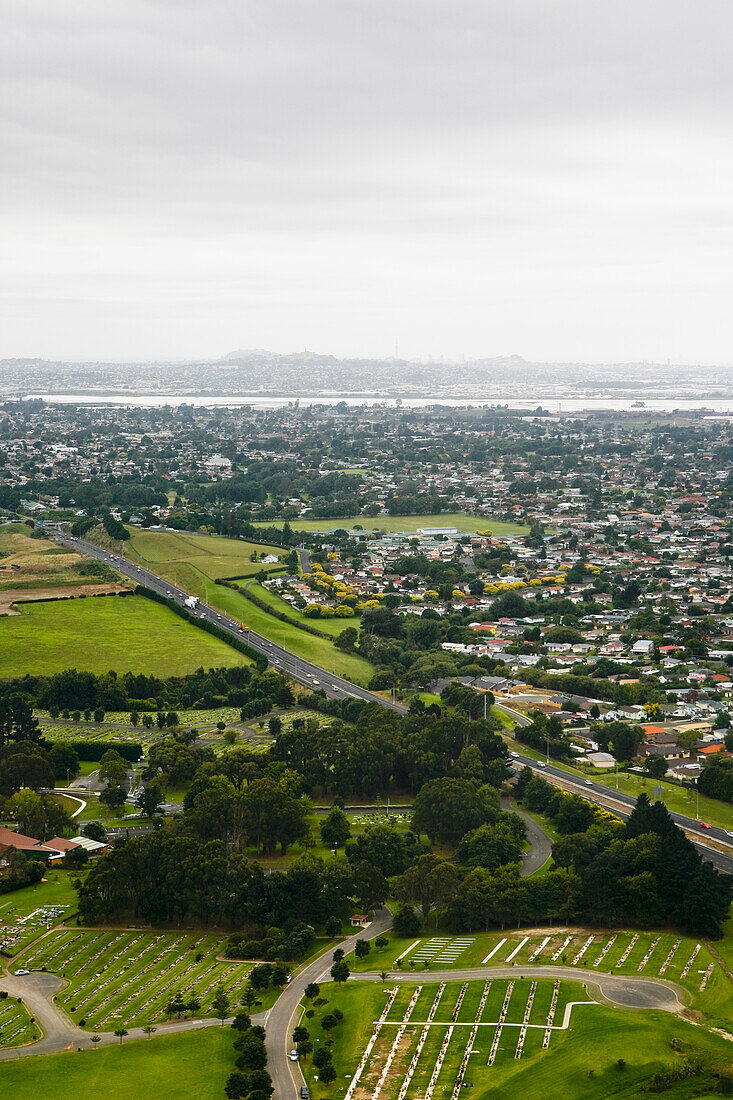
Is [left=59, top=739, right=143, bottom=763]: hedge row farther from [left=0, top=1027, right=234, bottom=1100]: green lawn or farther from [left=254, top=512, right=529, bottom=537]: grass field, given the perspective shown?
[left=254, top=512, right=529, bottom=537]: grass field

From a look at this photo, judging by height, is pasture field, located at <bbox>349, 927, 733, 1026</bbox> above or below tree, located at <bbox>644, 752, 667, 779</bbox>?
below

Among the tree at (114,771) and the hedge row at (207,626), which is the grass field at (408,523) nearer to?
the hedge row at (207,626)

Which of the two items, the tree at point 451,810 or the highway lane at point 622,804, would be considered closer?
the highway lane at point 622,804

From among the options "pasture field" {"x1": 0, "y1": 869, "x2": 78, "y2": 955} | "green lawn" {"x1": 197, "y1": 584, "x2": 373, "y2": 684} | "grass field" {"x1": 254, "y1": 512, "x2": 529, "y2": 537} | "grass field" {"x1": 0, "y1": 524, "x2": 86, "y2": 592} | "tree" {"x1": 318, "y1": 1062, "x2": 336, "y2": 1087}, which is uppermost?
"grass field" {"x1": 0, "y1": 524, "x2": 86, "y2": 592}

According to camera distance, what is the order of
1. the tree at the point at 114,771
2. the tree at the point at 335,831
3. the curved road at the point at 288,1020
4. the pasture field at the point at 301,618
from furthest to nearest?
1. the pasture field at the point at 301,618
2. the tree at the point at 114,771
3. the tree at the point at 335,831
4. the curved road at the point at 288,1020

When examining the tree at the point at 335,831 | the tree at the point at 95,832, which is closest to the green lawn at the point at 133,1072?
the tree at the point at 335,831

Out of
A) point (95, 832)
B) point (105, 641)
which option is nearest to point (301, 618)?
point (105, 641)

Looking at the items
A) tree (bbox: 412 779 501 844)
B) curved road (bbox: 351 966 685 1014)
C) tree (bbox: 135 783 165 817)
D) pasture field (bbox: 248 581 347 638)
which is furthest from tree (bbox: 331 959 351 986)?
pasture field (bbox: 248 581 347 638)
